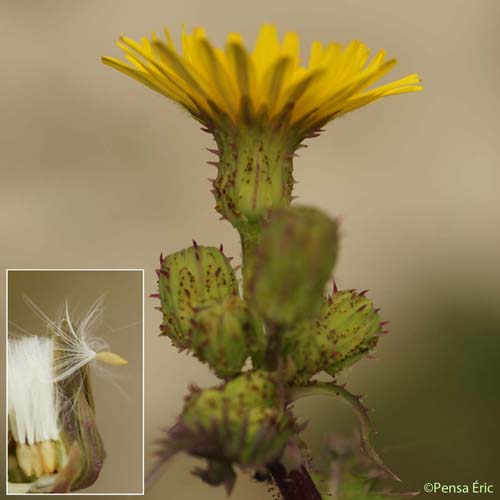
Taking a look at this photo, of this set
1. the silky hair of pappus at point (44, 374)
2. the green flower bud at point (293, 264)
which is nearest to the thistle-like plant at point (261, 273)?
the green flower bud at point (293, 264)

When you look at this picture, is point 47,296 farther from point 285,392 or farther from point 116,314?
point 285,392

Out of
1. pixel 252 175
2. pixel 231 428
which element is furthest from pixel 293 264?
pixel 252 175

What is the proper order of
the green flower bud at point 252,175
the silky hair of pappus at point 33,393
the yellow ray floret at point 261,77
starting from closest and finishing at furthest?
the yellow ray floret at point 261,77
the green flower bud at point 252,175
the silky hair of pappus at point 33,393

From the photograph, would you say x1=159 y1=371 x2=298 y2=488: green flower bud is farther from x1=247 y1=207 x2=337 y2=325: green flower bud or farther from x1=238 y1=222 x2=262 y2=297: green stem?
x1=238 y1=222 x2=262 y2=297: green stem

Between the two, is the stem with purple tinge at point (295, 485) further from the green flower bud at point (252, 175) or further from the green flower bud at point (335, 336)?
the green flower bud at point (252, 175)

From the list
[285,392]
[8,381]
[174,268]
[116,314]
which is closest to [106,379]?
[116,314]

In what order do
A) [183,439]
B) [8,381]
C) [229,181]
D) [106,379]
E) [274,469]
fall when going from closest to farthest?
1. [183,439]
2. [274,469]
3. [229,181]
4. [8,381]
5. [106,379]
